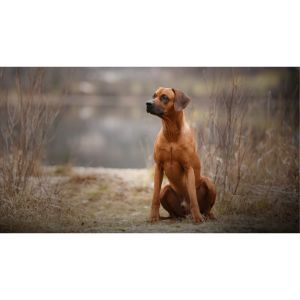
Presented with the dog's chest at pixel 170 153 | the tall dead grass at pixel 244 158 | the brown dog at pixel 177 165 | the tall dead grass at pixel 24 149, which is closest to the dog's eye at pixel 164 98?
the brown dog at pixel 177 165

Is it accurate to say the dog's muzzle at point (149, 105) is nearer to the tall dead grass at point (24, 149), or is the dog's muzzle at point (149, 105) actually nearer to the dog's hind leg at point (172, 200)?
the dog's hind leg at point (172, 200)

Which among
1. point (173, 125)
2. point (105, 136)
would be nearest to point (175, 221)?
point (173, 125)

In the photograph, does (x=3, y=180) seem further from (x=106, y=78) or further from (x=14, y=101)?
(x=106, y=78)

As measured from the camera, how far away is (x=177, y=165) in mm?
5809

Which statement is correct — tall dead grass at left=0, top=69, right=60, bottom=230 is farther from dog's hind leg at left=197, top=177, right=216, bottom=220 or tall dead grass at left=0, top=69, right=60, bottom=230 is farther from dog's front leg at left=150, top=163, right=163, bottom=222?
dog's hind leg at left=197, top=177, right=216, bottom=220

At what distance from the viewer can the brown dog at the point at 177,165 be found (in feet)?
18.6

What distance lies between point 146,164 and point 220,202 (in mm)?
1916

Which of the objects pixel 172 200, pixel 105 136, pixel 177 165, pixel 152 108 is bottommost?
pixel 172 200

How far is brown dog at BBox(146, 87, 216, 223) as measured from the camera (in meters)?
5.66

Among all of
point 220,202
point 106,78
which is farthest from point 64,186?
point 220,202

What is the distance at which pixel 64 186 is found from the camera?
270 inches

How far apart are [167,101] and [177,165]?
67 centimetres

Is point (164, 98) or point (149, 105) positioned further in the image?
point (164, 98)

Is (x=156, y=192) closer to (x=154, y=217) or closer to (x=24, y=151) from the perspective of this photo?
(x=154, y=217)
